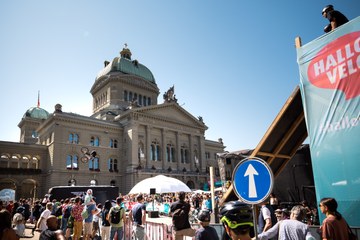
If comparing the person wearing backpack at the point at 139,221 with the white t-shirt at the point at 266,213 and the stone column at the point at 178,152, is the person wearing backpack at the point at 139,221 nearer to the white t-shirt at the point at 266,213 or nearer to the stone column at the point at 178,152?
the white t-shirt at the point at 266,213

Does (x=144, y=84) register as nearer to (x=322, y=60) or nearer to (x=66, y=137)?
(x=66, y=137)

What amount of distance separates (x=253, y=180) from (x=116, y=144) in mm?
43239

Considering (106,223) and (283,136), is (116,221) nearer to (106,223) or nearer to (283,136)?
(106,223)

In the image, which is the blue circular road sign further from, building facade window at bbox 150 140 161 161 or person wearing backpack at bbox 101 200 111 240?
building facade window at bbox 150 140 161 161

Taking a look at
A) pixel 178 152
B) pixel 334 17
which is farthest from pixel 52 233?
pixel 178 152

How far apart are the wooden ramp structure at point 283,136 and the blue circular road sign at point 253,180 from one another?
10.9ft

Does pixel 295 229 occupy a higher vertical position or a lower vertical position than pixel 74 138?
lower

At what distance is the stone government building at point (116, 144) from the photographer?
3847 centimetres

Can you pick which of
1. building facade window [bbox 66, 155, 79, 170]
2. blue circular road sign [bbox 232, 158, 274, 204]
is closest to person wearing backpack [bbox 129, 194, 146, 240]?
blue circular road sign [bbox 232, 158, 274, 204]

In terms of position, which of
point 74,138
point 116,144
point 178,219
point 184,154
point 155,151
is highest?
point 74,138

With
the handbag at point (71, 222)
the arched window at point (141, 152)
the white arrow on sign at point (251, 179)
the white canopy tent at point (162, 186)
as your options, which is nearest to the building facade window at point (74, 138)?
the arched window at point (141, 152)

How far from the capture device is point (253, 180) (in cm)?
365

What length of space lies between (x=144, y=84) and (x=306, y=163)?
48406 millimetres

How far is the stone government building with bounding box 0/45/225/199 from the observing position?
126 feet
